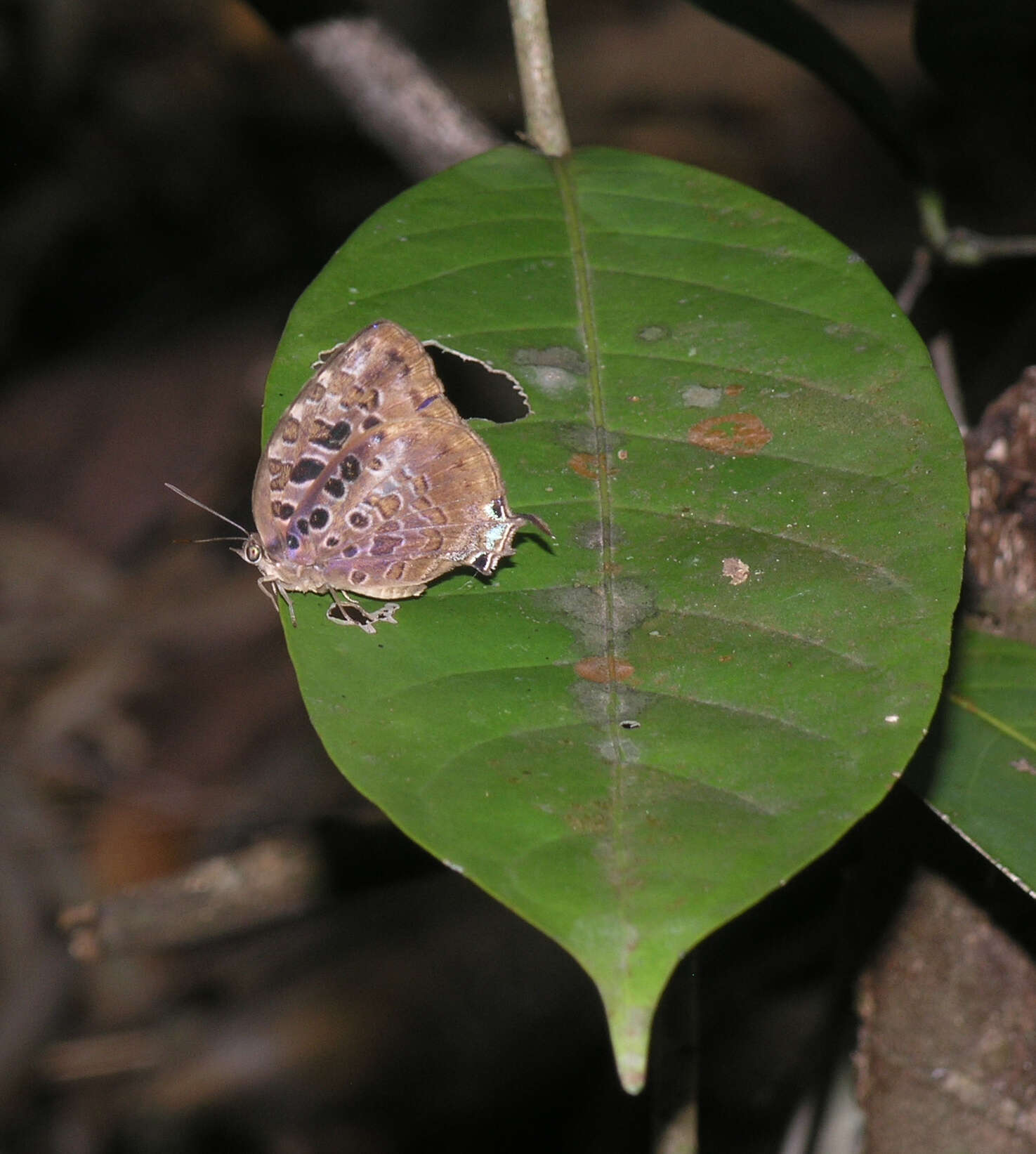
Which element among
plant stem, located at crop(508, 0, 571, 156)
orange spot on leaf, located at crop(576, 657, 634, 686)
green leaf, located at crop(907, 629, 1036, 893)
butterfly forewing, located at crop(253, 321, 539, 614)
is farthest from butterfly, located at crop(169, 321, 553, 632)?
green leaf, located at crop(907, 629, 1036, 893)

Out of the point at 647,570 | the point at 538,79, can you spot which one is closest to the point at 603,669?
the point at 647,570

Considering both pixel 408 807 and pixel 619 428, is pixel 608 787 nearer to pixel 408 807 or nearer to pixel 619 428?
pixel 408 807

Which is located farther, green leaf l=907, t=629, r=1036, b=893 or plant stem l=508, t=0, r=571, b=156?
plant stem l=508, t=0, r=571, b=156

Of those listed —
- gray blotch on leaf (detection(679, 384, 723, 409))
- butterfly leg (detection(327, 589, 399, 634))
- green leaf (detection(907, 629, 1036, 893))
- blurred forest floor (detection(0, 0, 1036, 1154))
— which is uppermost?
gray blotch on leaf (detection(679, 384, 723, 409))

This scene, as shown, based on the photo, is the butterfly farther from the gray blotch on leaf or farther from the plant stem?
the plant stem

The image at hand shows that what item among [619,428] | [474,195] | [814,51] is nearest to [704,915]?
[619,428]

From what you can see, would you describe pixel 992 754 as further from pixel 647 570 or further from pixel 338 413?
pixel 338 413

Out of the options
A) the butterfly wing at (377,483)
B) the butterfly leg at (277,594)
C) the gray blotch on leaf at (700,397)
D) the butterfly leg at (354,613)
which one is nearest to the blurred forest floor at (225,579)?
the butterfly leg at (277,594)
